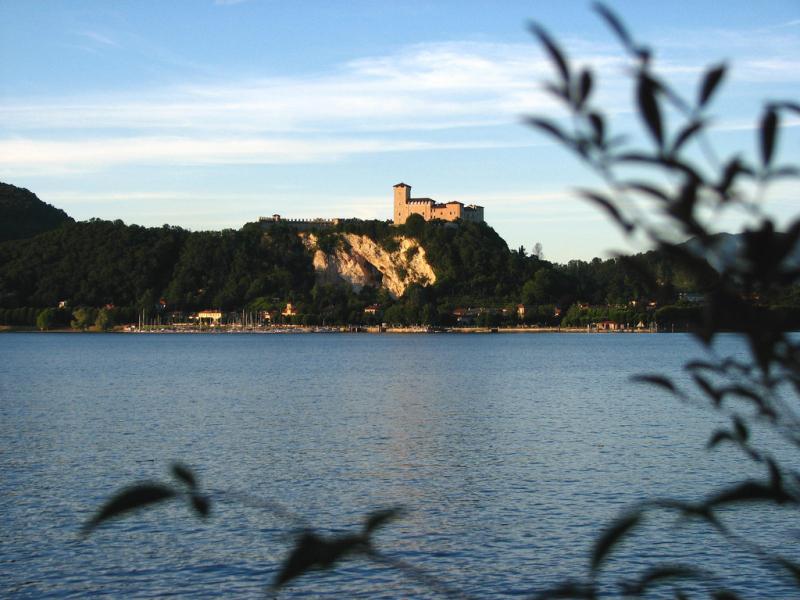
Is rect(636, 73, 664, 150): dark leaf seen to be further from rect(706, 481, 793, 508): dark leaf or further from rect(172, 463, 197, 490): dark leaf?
rect(172, 463, 197, 490): dark leaf

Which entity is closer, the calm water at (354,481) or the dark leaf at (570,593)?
the dark leaf at (570,593)

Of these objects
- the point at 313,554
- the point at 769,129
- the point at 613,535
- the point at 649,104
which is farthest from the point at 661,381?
the point at 313,554

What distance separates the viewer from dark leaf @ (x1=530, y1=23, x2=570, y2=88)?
196 cm

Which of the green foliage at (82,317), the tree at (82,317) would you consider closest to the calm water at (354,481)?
the tree at (82,317)

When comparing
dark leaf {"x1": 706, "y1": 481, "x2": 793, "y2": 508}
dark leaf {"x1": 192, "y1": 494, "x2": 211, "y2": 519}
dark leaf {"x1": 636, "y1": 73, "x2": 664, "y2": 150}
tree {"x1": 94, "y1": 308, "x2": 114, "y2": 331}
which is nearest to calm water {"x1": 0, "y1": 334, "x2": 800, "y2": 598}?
dark leaf {"x1": 192, "y1": 494, "x2": 211, "y2": 519}

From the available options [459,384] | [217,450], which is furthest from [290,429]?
[459,384]

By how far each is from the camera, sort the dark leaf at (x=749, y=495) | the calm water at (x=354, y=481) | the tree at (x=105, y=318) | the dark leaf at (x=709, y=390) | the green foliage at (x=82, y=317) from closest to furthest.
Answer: the dark leaf at (x=749, y=495)
the dark leaf at (x=709, y=390)
the calm water at (x=354, y=481)
the green foliage at (x=82, y=317)
the tree at (x=105, y=318)

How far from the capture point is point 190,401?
43688mm

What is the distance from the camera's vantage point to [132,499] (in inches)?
82.4

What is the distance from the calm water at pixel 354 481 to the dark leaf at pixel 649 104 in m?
3.27

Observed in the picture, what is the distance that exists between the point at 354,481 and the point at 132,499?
776 inches

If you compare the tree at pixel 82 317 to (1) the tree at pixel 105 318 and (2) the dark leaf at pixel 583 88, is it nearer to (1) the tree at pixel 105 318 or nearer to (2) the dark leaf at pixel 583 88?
(1) the tree at pixel 105 318

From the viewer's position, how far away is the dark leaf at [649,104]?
1.99 m

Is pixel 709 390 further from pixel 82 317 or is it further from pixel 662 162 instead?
pixel 82 317
